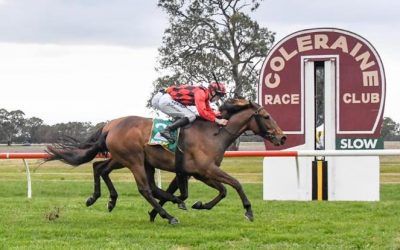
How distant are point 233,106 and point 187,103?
0.58 m

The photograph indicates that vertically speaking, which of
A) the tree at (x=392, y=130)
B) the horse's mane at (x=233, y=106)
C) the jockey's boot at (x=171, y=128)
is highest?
the horse's mane at (x=233, y=106)

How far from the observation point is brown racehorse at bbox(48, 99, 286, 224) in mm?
8383

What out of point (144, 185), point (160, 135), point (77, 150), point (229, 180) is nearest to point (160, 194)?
point (144, 185)

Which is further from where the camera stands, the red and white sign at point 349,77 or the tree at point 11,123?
the tree at point 11,123

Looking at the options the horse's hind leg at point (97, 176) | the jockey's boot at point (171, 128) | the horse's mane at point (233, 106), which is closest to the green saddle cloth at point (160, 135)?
the jockey's boot at point (171, 128)

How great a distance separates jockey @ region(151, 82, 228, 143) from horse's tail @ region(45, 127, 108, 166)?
92cm

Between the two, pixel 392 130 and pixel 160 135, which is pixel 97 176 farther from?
pixel 392 130

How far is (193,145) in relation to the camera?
8445 millimetres

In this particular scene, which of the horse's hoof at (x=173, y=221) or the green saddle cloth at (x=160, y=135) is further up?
the green saddle cloth at (x=160, y=135)

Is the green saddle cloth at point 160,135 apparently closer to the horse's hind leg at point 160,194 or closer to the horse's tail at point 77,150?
the horse's hind leg at point 160,194

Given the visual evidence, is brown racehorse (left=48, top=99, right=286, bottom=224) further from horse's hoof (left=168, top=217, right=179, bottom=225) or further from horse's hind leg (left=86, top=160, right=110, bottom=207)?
horse's hind leg (left=86, top=160, right=110, bottom=207)

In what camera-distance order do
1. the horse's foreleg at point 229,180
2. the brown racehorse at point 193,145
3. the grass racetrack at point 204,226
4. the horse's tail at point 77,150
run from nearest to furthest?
the grass racetrack at point 204,226
the horse's foreleg at point 229,180
the brown racehorse at point 193,145
the horse's tail at point 77,150

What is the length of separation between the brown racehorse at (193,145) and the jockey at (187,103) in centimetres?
13

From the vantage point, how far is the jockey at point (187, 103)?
27.8 feet
